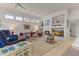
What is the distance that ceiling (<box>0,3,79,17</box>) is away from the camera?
6.22ft

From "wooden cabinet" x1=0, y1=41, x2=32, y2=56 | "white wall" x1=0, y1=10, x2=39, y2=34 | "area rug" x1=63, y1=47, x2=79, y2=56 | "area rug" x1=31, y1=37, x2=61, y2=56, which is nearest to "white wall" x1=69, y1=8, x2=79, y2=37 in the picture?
"area rug" x1=63, y1=47, x2=79, y2=56

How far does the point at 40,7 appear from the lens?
2010 mm

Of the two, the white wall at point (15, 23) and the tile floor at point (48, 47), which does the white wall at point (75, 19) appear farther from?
the white wall at point (15, 23)

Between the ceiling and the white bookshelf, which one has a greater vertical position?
the ceiling

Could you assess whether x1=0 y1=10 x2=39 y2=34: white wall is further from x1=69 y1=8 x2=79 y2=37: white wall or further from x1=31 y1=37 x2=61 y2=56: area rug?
x1=69 y1=8 x2=79 y2=37: white wall

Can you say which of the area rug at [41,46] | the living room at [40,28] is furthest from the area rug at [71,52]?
the area rug at [41,46]

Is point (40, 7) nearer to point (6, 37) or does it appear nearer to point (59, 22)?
point (59, 22)

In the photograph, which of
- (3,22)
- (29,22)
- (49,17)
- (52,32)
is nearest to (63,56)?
(52,32)

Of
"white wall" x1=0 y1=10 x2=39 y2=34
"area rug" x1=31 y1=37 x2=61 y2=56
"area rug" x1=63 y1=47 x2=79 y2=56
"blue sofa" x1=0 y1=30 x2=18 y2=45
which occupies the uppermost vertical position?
"white wall" x1=0 y1=10 x2=39 y2=34

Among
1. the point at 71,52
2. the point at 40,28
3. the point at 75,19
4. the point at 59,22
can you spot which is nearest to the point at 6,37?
the point at 40,28

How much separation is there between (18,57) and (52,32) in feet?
3.07

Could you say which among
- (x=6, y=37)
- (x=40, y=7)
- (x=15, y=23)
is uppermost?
(x=40, y=7)

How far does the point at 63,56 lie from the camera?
6.43 ft

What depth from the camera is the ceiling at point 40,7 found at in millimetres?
1895
